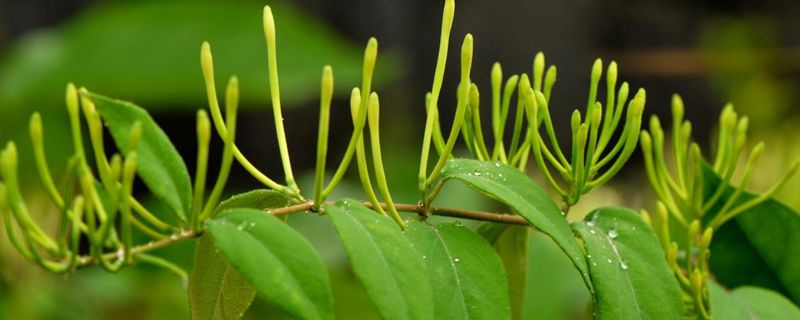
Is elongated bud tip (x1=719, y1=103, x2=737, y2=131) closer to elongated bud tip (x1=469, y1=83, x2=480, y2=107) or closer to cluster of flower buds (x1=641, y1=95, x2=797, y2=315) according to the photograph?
A: cluster of flower buds (x1=641, y1=95, x2=797, y2=315)

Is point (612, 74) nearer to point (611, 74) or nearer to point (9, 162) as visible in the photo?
point (611, 74)

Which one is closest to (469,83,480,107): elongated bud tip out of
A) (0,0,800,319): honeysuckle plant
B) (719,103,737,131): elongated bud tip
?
(0,0,800,319): honeysuckle plant

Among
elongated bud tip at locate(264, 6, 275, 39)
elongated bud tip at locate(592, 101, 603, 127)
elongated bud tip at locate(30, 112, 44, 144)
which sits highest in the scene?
elongated bud tip at locate(264, 6, 275, 39)

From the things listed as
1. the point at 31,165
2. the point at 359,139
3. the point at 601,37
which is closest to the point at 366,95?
the point at 359,139

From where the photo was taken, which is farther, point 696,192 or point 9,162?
point 696,192

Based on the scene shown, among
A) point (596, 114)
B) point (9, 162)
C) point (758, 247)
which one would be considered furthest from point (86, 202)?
point (758, 247)
